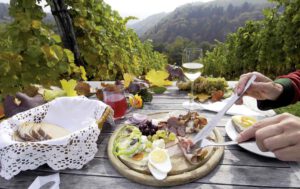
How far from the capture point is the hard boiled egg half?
0.86 meters

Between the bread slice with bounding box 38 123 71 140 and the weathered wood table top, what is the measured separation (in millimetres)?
112

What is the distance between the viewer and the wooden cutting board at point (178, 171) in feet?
2.81

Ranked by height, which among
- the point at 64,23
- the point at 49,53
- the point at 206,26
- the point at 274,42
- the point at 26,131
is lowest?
the point at 206,26

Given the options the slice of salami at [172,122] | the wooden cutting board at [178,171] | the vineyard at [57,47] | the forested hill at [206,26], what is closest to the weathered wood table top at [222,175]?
the wooden cutting board at [178,171]

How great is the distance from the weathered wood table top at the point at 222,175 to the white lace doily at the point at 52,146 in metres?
0.04

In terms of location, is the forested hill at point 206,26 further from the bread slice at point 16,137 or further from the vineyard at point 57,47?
the bread slice at point 16,137

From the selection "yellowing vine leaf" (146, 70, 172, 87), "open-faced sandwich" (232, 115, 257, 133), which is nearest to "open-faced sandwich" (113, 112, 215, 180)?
"open-faced sandwich" (232, 115, 257, 133)

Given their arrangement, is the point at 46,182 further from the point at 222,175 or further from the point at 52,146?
the point at 222,175

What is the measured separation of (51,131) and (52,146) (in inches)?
6.5

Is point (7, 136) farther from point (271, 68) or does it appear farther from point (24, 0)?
point (271, 68)

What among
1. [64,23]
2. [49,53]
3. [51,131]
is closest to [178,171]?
[51,131]

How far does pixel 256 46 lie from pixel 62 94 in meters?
6.91

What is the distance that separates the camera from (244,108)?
4.71 ft

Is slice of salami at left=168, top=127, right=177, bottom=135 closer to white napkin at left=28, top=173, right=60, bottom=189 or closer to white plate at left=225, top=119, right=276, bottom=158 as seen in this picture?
white plate at left=225, top=119, right=276, bottom=158
